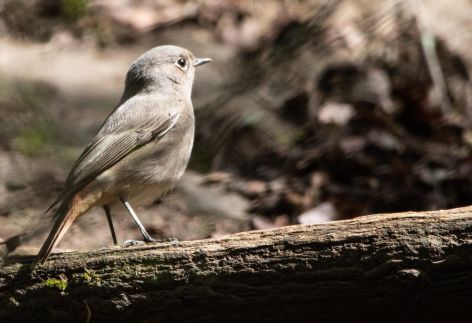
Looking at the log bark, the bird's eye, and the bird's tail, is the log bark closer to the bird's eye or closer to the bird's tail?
the bird's tail

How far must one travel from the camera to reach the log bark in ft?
11.3

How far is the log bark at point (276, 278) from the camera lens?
3447 mm

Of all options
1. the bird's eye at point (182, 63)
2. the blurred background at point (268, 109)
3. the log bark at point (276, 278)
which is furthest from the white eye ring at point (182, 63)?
the log bark at point (276, 278)

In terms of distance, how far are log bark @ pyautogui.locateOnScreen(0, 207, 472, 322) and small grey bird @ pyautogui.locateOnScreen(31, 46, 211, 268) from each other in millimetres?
474

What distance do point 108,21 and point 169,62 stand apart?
13.1ft

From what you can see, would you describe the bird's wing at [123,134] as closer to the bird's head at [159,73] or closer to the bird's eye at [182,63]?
the bird's head at [159,73]

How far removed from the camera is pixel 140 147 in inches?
194

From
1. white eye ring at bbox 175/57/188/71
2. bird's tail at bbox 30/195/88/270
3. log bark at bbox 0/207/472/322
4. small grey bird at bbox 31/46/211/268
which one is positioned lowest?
log bark at bbox 0/207/472/322

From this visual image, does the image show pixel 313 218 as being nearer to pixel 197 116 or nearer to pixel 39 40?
pixel 197 116

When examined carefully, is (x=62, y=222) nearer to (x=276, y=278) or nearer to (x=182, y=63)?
(x=276, y=278)

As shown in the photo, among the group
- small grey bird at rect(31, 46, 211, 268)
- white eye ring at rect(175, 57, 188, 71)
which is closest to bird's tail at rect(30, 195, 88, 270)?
small grey bird at rect(31, 46, 211, 268)

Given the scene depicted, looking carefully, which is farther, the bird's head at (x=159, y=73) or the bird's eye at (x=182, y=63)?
the bird's eye at (x=182, y=63)

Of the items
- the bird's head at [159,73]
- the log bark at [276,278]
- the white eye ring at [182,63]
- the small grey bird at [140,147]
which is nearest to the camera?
the log bark at [276,278]

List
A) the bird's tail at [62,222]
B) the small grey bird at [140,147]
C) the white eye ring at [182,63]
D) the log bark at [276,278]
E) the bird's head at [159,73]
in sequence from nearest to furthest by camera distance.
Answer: the log bark at [276,278]
the bird's tail at [62,222]
the small grey bird at [140,147]
the bird's head at [159,73]
the white eye ring at [182,63]
